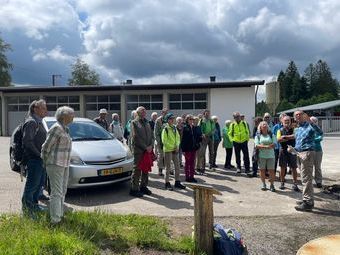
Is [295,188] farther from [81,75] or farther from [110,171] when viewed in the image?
[81,75]

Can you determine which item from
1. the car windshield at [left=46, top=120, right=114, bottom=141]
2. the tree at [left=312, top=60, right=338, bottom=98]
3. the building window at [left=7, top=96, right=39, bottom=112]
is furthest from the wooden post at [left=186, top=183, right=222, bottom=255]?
the tree at [left=312, top=60, right=338, bottom=98]

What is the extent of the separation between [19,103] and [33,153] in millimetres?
33136

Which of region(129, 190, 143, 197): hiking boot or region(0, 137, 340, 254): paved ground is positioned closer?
region(0, 137, 340, 254): paved ground

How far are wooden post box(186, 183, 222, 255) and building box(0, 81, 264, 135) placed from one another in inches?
1040

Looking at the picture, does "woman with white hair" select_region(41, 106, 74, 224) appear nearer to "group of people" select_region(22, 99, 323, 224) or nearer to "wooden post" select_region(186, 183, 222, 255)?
"group of people" select_region(22, 99, 323, 224)

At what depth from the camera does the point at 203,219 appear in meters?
5.32

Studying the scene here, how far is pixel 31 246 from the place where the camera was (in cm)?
474

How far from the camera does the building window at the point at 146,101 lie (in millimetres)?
33969

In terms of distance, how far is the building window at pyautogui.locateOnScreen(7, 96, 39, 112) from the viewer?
1448 inches

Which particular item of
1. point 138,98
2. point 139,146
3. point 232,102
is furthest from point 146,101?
point 139,146

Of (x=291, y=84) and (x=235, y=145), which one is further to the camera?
(x=291, y=84)

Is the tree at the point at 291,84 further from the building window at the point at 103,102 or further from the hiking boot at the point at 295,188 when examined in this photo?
the hiking boot at the point at 295,188

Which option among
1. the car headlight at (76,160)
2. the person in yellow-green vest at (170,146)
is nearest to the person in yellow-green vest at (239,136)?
the person in yellow-green vest at (170,146)

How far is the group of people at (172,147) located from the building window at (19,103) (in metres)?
26.9
